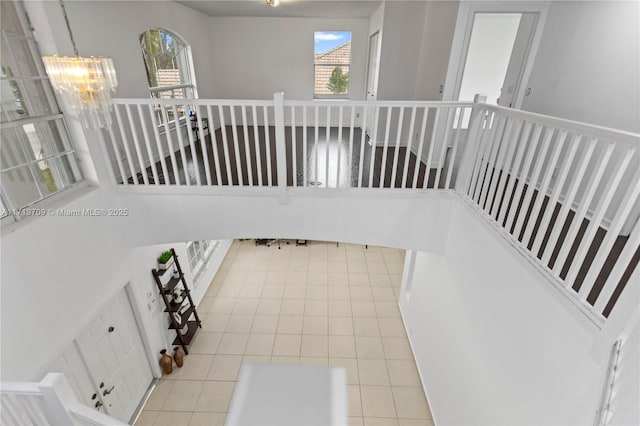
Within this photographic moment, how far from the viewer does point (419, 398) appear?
13.4 ft

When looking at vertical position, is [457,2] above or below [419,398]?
above

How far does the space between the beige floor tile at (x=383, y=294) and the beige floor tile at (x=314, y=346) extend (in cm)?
143

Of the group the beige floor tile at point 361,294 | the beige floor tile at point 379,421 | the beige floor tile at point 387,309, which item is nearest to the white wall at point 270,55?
the beige floor tile at point 361,294

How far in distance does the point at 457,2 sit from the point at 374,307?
15.7ft

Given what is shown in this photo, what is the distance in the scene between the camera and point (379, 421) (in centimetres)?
384

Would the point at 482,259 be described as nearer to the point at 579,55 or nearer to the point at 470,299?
the point at 470,299

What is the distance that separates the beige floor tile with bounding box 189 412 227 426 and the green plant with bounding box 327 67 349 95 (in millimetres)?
6968

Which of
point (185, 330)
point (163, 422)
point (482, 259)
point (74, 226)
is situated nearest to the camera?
point (482, 259)

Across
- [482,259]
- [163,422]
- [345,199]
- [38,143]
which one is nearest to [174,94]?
[38,143]

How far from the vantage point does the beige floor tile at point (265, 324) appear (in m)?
5.11

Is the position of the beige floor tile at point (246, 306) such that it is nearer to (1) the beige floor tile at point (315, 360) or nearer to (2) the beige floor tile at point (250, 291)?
(2) the beige floor tile at point (250, 291)

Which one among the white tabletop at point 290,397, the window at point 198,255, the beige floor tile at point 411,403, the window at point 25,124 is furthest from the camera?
the window at point 198,255

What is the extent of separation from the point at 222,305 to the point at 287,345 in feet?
5.28

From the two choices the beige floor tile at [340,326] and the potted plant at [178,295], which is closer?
the potted plant at [178,295]
